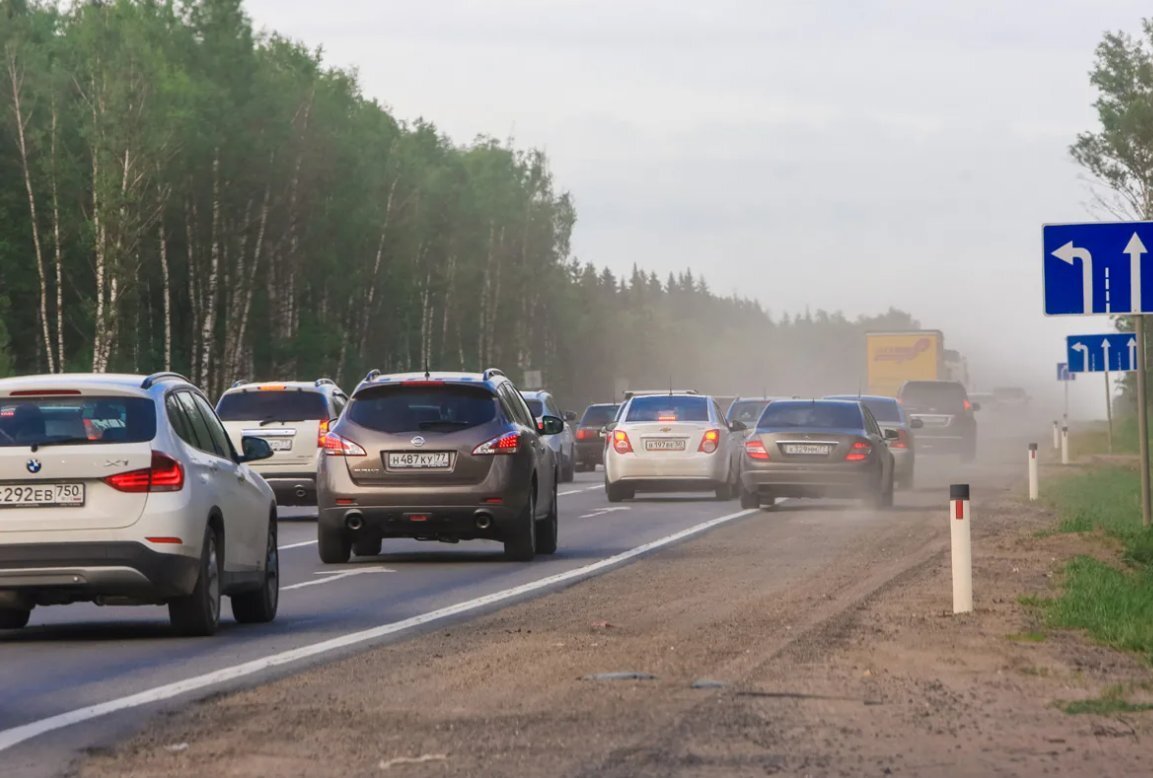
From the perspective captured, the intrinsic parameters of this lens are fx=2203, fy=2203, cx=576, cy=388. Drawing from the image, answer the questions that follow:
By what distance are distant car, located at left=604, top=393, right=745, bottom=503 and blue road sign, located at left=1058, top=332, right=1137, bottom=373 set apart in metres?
6.19

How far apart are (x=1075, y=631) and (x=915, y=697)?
358 cm

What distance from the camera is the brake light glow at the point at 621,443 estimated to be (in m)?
32.9

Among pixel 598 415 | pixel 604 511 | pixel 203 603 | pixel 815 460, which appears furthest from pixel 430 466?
pixel 598 415

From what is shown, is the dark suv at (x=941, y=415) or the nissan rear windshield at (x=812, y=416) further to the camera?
the dark suv at (x=941, y=415)

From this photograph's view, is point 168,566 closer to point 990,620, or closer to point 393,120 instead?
point 990,620

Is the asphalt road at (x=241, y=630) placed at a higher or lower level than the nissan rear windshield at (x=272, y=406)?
lower

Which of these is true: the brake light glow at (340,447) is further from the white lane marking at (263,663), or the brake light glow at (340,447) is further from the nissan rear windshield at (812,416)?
the nissan rear windshield at (812,416)

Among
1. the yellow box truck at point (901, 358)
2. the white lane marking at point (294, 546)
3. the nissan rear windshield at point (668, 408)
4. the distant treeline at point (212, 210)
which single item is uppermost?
the distant treeline at point (212, 210)

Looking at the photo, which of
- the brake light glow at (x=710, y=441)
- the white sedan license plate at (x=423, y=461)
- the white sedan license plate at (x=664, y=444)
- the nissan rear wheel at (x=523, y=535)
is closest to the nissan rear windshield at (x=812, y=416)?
the brake light glow at (x=710, y=441)

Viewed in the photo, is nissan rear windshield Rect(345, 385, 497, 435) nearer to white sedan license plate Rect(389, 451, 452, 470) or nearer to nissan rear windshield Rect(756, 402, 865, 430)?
white sedan license plate Rect(389, 451, 452, 470)

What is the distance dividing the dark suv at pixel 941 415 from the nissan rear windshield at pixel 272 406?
84.4ft

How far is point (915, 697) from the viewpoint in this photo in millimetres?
9562

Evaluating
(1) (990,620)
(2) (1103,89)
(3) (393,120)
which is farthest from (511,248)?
(1) (990,620)

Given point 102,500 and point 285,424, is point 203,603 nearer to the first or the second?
point 102,500
